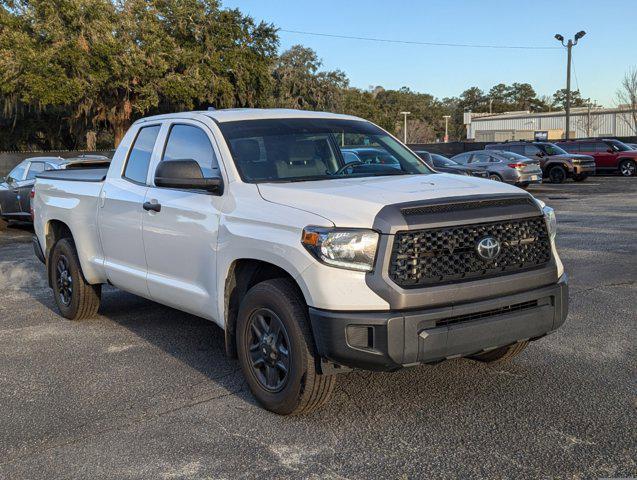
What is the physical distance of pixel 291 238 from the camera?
4.27 m

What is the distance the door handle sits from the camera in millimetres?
5527

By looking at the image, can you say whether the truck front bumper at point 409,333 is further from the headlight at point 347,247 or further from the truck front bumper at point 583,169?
the truck front bumper at point 583,169

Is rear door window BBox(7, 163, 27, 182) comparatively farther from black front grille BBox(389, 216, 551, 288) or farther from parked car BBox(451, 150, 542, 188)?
parked car BBox(451, 150, 542, 188)

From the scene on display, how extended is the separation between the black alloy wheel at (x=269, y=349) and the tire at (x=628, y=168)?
103 feet

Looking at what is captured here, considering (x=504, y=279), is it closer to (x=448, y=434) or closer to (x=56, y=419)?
(x=448, y=434)

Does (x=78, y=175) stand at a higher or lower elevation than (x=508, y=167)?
higher

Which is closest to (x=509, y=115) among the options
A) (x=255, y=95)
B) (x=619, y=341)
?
(x=255, y=95)

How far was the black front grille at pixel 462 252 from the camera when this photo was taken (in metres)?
4.03

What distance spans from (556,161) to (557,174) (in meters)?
0.57

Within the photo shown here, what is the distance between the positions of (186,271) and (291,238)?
52.9 inches

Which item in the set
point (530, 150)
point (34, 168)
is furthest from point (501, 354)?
point (530, 150)

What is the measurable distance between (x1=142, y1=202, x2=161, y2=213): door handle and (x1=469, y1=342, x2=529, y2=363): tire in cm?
258

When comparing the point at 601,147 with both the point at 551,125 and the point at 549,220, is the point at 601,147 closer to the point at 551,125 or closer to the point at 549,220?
the point at 549,220

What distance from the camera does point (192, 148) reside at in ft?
18.3
